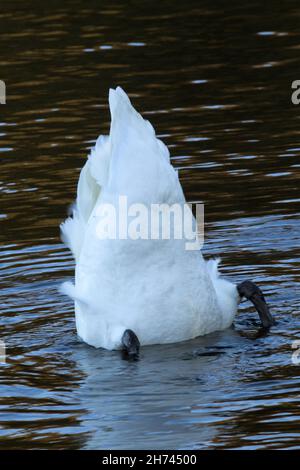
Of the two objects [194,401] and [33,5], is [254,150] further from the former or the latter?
[33,5]

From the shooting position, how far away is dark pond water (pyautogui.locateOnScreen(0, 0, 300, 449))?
809 cm

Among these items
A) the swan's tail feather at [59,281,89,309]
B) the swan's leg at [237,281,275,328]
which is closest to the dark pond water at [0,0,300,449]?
the swan's leg at [237,281,275,328]

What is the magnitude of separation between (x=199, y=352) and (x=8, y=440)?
6.24ft

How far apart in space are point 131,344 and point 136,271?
0.51 metres

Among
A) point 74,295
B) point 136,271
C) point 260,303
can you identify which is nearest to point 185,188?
point 260,303

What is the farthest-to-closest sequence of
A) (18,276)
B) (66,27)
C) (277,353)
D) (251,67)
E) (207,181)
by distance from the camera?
(66,27) < (251,67) < (207,181) < (18,276) < (277,353)

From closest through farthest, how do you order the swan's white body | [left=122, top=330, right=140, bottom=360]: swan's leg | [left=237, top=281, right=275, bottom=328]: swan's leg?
1. the swan's white body
2. [left=122, top=330, right=140, bottom=360]: swan's leg
3. [left=237, top=281, right=275, bottom=328]: swan's leg

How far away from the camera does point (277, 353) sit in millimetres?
9141

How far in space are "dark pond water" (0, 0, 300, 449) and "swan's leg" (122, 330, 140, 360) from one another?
113 millimetres

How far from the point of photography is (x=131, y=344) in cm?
925

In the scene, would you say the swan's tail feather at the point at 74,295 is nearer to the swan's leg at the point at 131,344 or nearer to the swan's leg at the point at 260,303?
the swan's leg at the point at 131,344

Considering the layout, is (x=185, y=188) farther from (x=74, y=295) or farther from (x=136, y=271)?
(x=136, y=271)

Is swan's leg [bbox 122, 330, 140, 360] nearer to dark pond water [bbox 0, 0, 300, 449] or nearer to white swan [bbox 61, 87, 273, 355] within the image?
white swan [bbox 61, 87, 273, 355]

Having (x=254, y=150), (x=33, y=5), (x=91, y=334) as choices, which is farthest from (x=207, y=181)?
(x=33, y=5)
